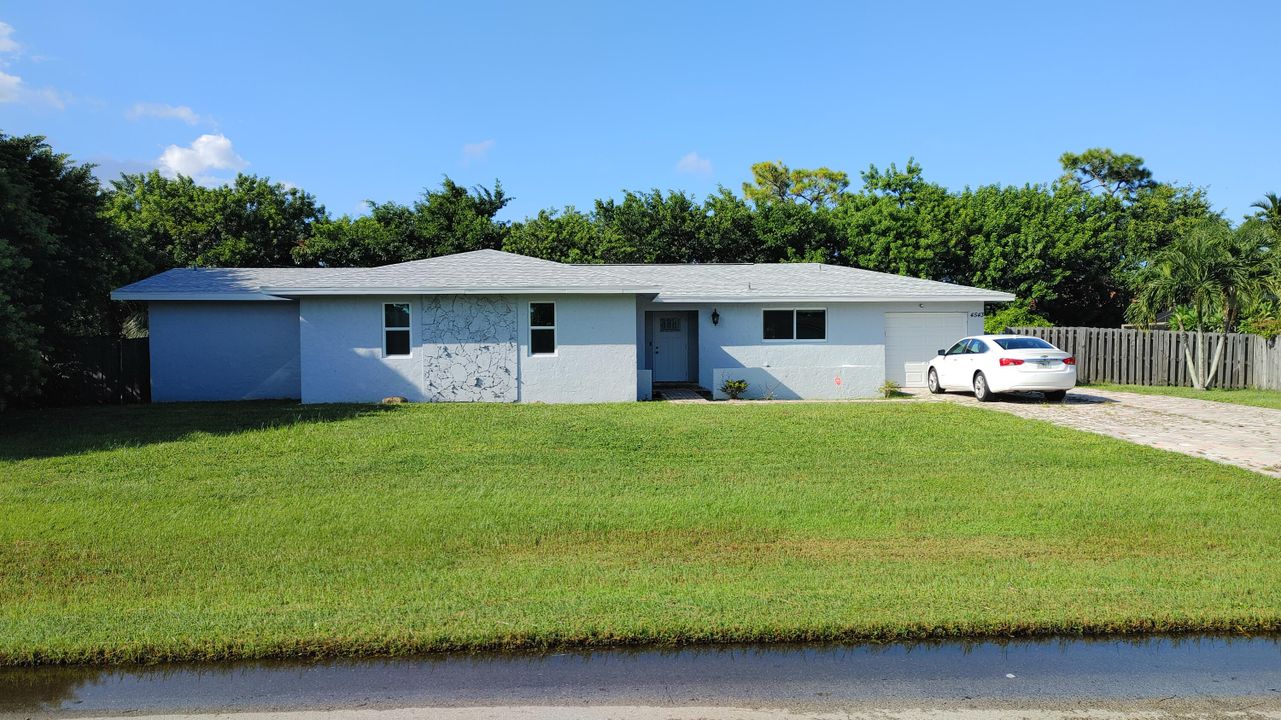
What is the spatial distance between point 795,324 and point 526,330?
6.71 metres

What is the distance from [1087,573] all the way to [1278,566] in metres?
1.72

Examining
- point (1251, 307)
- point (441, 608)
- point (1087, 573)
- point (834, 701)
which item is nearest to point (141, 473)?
point (441, 608)

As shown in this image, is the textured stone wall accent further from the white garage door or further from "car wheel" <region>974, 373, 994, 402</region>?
the white garage door

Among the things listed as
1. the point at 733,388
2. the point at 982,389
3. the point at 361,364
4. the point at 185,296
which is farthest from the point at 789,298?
the point at 185,296

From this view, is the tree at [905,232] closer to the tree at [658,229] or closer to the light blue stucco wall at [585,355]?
the tree at [658,229]

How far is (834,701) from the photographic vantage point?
5.14m

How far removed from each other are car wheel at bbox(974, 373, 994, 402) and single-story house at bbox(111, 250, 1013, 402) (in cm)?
282

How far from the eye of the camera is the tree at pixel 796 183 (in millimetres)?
56375

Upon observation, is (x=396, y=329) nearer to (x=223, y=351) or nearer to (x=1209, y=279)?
(x=223, y=351)

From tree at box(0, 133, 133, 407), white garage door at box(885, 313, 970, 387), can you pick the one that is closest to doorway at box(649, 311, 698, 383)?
white garage door at box(885, 313, 970, 387)

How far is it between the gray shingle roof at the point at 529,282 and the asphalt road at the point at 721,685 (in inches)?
498

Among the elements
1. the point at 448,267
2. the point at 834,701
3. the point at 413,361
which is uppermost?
the point at 448,267

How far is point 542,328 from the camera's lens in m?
18.5

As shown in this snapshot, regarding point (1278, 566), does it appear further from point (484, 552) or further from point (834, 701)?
point (484, 552)
